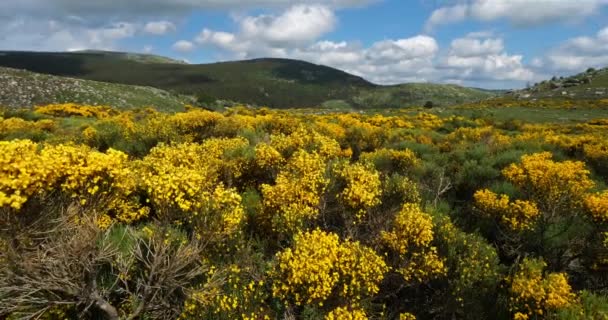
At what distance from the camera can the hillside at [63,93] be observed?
143 ft

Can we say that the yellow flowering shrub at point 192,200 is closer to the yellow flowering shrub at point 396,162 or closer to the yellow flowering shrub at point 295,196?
the yellow flowering shrub at point 295,196

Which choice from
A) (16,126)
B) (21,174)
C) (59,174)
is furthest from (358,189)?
(16,126)

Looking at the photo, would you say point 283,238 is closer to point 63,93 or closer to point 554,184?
point 554,184

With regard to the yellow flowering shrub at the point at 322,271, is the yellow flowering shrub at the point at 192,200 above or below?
above

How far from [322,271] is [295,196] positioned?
2.42 m

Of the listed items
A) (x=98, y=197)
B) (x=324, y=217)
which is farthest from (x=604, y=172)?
(x=98, y=197)

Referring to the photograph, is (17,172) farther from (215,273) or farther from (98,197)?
(215,273)

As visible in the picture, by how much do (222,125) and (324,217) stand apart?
962 cm

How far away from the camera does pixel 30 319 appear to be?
571cm

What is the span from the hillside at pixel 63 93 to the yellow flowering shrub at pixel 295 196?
43.1m

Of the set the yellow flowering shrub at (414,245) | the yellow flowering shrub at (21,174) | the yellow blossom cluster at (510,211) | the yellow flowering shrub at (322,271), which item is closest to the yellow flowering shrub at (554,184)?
the yellow blossom cluster at (510,211)

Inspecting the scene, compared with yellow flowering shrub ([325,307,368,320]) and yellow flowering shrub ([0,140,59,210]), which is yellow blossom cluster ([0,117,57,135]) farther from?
yellow flowering shrub ([325,307,368,320])

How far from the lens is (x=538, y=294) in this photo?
24.8 ft

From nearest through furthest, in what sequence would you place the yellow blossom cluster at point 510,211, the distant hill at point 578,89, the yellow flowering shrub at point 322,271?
the yellow flowering shrub at point 322,271 < the yellow blossom cluster at point 510,211 < the distant hill at point 578,89
